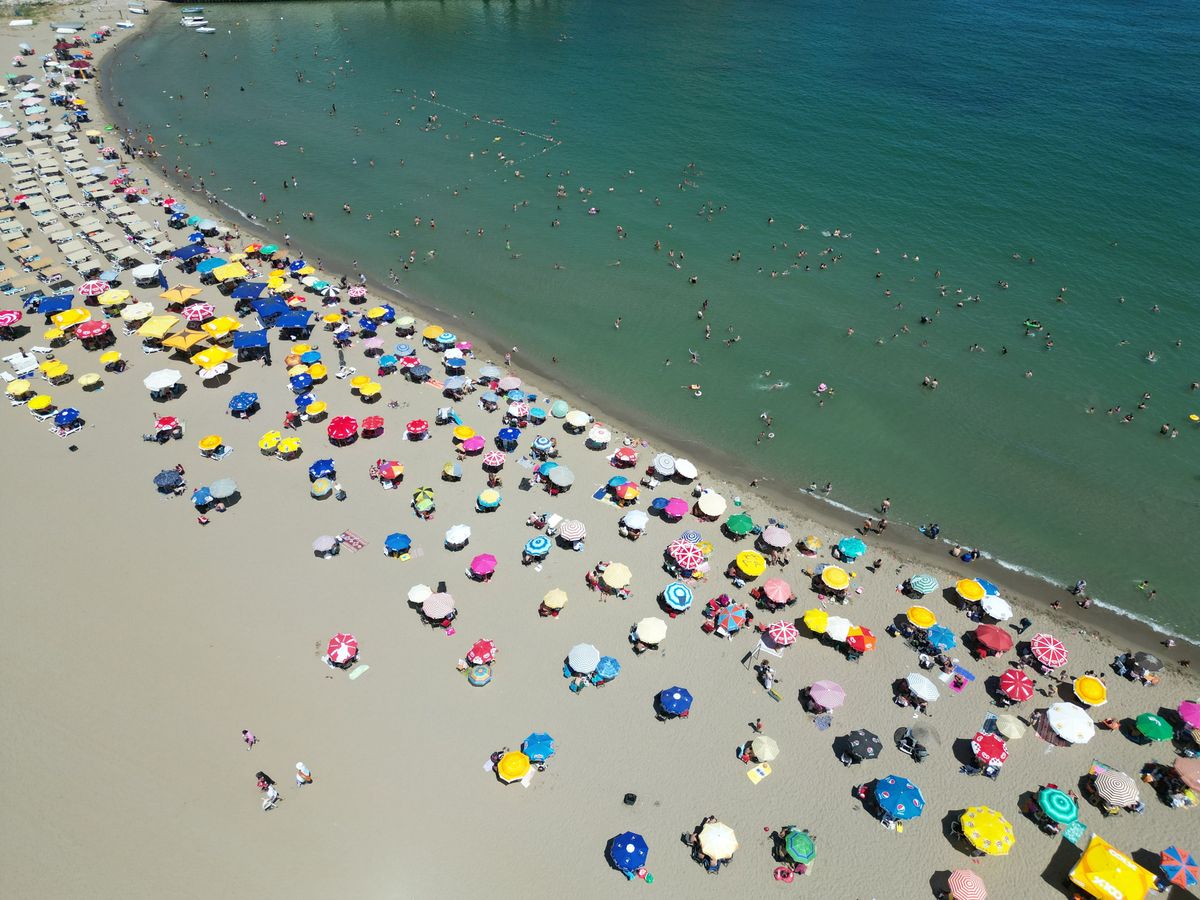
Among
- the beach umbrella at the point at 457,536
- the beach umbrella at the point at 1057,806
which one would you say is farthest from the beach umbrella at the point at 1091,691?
the beach umbrella at the point at 457,536

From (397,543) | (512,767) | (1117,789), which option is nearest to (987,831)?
(1117,789)

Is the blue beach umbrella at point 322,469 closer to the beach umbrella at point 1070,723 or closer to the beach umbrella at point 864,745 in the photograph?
the beach umbrella at point 864,745

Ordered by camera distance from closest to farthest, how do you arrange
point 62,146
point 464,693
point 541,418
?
1. point 464,693
2. point 541,418
3. point 62,146

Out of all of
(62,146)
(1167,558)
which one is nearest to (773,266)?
(1167,558)

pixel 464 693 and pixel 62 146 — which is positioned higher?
pixel 62 146

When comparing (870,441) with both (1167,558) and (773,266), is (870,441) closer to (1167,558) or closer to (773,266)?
(1167,558)

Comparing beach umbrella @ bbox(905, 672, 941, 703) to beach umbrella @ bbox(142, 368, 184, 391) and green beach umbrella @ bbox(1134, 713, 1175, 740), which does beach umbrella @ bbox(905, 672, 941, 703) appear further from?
beach umbrella @ bbox(142, 368, 184, 391)

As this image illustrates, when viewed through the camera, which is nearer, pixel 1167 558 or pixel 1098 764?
pixel 1098 764

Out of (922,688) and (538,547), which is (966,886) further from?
(538,547)
